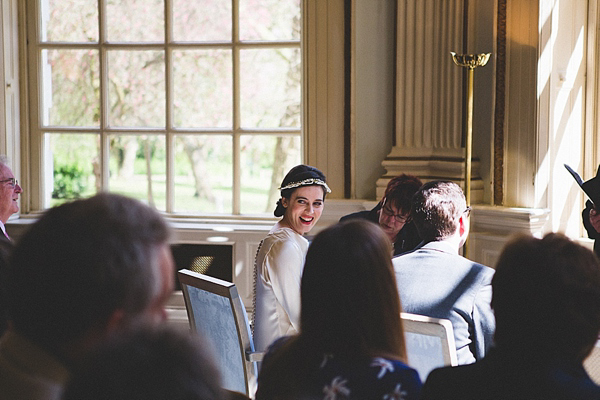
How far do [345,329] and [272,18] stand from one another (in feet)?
12.4

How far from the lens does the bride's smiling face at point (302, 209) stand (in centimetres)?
284

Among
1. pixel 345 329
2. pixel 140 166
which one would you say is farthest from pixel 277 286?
pixel 140 166

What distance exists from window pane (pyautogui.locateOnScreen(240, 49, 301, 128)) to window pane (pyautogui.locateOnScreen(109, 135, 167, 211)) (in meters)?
0.66

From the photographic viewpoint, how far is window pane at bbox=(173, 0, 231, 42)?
482 centimetres

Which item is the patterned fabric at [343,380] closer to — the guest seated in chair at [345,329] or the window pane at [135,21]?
the guest seated in chair at [345,329]

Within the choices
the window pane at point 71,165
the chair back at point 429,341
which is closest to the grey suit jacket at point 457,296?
the chair back at point 429,341

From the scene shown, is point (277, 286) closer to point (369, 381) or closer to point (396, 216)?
point (396, 216)

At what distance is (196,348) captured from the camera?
704 mm

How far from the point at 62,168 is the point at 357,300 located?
4.22m

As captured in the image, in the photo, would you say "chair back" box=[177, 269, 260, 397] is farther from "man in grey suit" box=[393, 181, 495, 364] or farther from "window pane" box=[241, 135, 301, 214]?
"window pane" box=[241, 135, 301, 214]

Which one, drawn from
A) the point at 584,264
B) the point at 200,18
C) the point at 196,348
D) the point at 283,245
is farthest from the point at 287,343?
the point at 200,18

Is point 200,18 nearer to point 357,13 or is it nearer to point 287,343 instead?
point 357,13

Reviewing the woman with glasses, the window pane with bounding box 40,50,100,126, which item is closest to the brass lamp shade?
the woman with glasses

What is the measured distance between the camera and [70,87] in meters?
5.04
